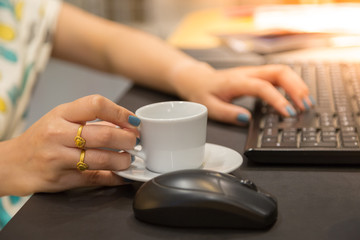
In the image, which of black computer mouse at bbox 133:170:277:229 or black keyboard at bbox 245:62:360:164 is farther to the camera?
black keyboard at bbox 245:62:360:164

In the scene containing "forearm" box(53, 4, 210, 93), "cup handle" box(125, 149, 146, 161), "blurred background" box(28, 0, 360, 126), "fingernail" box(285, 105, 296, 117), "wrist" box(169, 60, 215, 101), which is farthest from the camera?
"blurred background" box(28, 0, 360, 126)

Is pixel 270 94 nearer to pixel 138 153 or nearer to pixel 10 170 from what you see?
pixel 138 153

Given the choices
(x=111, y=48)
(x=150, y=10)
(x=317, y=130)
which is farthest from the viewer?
(x=150, y=10)

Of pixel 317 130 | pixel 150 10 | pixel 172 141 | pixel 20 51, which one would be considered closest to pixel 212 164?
pixel 172 141

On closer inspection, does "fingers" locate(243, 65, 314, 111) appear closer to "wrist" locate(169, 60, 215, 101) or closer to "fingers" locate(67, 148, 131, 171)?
"wrist" locate(169, 60, 215, 101)

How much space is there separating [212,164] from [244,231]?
0.13 metres

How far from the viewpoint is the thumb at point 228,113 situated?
78cm

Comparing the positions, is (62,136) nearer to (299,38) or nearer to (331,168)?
(331,168)

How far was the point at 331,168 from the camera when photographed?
0.59m

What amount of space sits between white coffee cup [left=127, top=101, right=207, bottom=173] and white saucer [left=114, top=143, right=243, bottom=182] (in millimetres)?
11

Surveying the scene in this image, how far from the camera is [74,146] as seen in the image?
548 millimetres

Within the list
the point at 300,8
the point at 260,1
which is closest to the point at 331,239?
the point at 300,8

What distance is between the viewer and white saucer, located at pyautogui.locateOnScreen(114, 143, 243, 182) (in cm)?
54

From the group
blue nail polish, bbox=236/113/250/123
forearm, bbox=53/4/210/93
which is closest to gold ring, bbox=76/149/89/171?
blue nail polish, bbox=236/113/250/123
